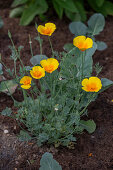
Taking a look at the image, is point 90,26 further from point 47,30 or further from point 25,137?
point 25,137

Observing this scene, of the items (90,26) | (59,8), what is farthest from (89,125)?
(59,8)

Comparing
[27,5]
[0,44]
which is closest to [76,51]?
[0,44]

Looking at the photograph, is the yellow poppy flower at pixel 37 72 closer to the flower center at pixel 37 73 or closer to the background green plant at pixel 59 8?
the flower center at pixel 37 73

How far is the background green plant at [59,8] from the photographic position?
112 inches

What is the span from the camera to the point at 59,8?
9.66ft

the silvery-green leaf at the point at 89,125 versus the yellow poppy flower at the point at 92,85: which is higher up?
the yellow poppy flower at the point at 92,85

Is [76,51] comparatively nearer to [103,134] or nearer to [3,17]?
[103,134]

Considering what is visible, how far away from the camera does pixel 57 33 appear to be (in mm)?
2992

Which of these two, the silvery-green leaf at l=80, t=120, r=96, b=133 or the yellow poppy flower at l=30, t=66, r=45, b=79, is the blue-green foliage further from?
the yellow poppy flower at l=30, t=66, r=45, b=79

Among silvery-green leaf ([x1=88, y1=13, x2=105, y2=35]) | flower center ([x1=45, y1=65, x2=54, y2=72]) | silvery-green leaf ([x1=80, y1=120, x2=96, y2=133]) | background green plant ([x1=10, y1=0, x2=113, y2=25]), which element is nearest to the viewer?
flower center ([x1=45, y1=65, x2=54, y2=72])

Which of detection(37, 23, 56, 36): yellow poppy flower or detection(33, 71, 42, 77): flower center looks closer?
detection(33, 71, 42, 77): flower center

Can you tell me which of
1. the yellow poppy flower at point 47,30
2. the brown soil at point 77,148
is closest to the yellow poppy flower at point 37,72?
the yellow poppy flower at point 47,30

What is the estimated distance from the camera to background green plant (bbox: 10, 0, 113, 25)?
112 inches

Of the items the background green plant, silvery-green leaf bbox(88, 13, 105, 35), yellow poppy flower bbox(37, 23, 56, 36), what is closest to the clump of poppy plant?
yellow poppy flower bbox(37, 23, 56, 36)
